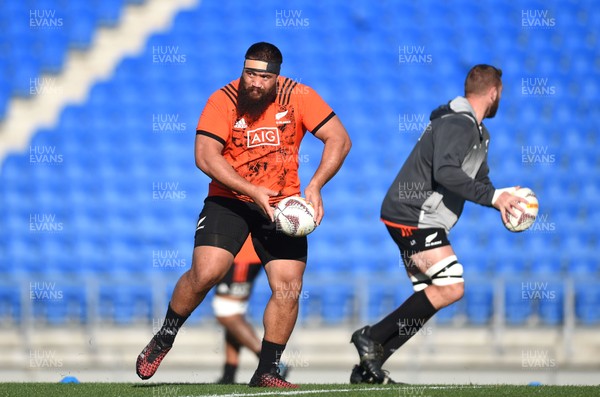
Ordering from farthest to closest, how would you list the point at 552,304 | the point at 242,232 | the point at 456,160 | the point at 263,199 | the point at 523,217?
1. the point at 552,304
2. the point at 456,160
3. the point at 523,217
4. the point at 242,232
5. the point at 263,199

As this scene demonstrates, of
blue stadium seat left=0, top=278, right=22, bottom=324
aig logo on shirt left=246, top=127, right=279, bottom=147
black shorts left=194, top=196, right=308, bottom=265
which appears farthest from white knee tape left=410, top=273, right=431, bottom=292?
blue stadium seat left=0, top=278, right=22, bottom=324

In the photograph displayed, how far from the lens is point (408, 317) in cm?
665

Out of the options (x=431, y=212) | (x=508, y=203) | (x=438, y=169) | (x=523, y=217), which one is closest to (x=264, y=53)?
(x=438, y=169)

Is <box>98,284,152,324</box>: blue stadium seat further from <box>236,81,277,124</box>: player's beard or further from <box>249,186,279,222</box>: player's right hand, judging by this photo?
<box>249,186,279,222</box>: player's right hand

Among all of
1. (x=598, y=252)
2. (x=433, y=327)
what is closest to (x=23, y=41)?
(x=433, y=327)

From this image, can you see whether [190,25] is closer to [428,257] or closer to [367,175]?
[367,175]

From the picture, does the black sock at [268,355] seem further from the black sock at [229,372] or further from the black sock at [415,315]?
the black sock at [229,372]

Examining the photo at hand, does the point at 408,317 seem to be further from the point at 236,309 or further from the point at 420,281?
the point at 236,309

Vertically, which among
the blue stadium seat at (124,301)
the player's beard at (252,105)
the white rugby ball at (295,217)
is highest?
the player's beard at (252,105)

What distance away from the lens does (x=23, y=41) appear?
13.8 meters

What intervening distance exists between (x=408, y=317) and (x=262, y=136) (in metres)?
1.53

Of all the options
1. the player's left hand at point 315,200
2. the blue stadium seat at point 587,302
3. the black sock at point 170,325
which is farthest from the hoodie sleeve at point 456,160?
the blue stadium seat at point 587,302

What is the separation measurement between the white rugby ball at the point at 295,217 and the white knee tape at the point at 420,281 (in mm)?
1242

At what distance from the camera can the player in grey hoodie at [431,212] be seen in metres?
6.60
